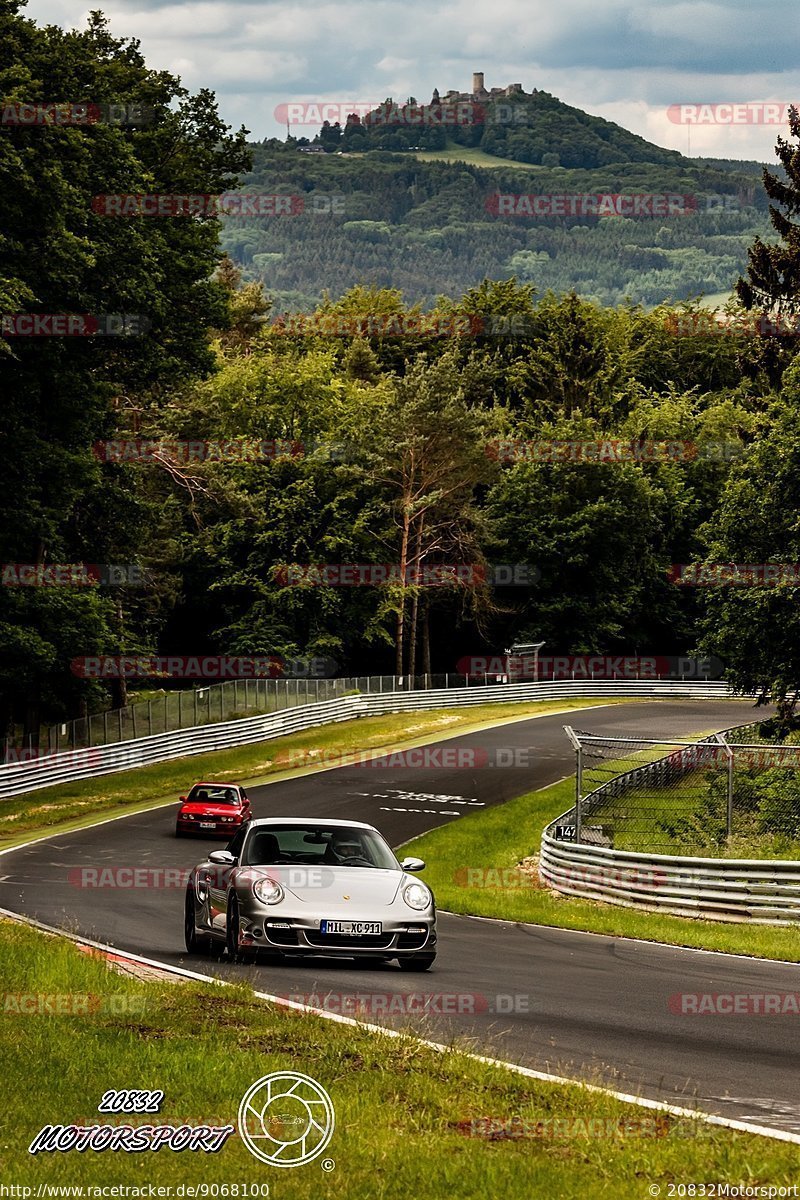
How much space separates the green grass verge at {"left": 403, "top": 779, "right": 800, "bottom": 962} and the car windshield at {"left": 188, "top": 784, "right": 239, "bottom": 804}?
15.5 feet

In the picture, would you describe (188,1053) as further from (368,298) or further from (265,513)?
(368,298)

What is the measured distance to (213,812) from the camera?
3678 cm

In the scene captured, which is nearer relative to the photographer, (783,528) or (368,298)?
(783,528)

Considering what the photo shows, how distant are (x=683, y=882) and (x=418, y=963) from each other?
29.1ft

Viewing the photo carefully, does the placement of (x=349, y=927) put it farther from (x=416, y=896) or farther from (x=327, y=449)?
(x=327, y=449)

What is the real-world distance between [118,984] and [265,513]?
228 feet

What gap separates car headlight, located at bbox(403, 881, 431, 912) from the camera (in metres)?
14.4

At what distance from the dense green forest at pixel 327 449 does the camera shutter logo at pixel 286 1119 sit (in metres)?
28.9

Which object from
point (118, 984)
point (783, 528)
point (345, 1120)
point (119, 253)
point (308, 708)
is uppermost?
point (119, 253)

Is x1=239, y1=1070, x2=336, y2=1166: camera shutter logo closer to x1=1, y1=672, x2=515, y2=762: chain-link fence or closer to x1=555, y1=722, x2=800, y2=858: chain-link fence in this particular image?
x1=555, y1=722, x2=800, y2=858: chain-link fence

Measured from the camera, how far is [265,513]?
8112cm

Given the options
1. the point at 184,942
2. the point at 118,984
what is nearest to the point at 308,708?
the point at 184,942

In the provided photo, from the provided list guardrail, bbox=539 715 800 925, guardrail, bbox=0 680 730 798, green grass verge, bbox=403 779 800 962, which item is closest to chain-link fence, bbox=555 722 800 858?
guardrail, bbox=539 715 800 925

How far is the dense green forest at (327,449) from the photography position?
1539 inches
